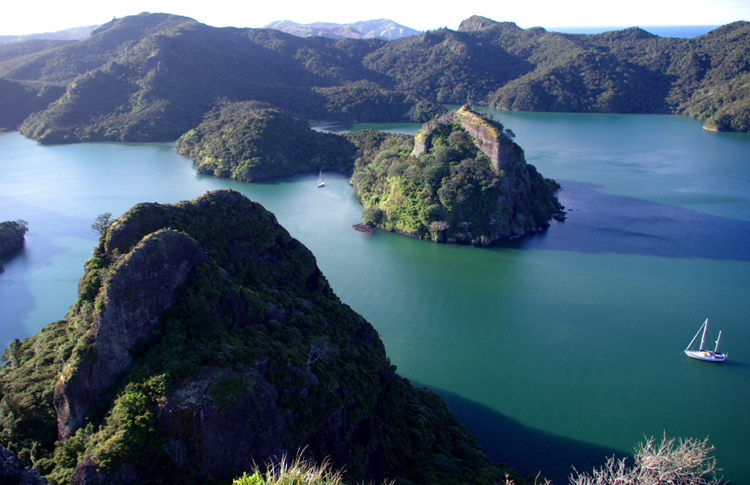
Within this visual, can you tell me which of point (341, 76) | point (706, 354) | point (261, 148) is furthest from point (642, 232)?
point (341, 76)

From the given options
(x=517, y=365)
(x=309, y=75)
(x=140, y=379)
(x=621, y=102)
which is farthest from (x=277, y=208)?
(x=621, y=102)

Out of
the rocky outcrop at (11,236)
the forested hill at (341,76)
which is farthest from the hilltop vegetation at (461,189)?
the forested hill at (341,76)

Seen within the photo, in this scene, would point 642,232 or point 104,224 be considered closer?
point 104,224

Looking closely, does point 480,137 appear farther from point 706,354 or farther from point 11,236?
point 11,236

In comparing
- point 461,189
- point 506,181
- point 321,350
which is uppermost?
point 506,181

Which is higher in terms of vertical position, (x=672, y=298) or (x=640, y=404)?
(x=672, y=298)

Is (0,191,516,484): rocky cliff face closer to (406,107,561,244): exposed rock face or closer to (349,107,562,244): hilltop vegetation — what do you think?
(349,107,562,244): hilltop vegetation

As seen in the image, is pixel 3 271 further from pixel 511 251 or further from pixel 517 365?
pixel 511 251

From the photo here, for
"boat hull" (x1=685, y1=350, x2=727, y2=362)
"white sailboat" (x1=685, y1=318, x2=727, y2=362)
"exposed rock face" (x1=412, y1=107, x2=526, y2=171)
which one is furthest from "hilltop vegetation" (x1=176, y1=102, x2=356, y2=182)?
"boat hull" (x1=685, y1=350, x2=727, y2=362)
